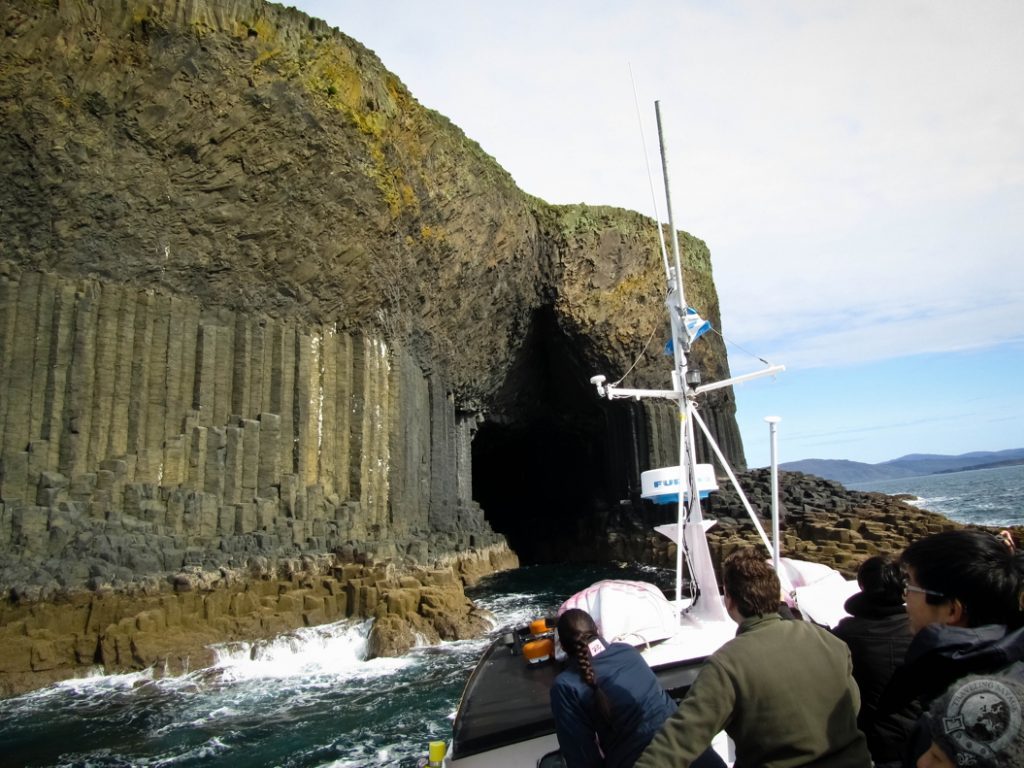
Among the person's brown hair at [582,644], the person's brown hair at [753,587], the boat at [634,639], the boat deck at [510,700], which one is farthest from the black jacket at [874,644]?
the boat deck at [510,700]

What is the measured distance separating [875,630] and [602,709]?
1.39m

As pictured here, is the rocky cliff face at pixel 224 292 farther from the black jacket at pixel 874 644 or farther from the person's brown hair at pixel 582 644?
the black jacket at pixel 874 644

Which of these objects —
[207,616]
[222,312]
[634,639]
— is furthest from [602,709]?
[222,312]

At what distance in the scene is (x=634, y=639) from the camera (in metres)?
6.42

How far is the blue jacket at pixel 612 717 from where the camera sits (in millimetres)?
3643

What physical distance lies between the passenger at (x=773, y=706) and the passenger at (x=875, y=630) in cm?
52

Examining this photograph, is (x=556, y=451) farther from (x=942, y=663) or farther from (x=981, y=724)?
(x=981, y=724)

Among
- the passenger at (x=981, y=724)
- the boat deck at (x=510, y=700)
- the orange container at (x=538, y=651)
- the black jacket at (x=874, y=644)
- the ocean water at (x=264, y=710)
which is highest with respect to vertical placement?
the passenger at (x=981, y=724)

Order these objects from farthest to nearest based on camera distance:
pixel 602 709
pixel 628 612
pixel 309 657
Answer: pixel 309 657 → pixel 628 612 → pixel 602 709

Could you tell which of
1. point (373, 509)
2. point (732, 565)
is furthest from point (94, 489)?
point (732, 565)

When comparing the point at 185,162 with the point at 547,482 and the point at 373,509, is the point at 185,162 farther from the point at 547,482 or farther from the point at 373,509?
the point at 547,482

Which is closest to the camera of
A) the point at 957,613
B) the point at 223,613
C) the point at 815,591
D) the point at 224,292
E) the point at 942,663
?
the point at 942,663

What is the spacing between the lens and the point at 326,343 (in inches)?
975

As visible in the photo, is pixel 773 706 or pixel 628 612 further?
pixel 628 612
